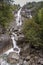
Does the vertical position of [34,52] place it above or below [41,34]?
below

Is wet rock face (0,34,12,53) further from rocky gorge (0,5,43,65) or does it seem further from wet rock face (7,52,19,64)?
wet rock face (7,52,19,64)

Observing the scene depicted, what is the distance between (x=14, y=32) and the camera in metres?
29.1

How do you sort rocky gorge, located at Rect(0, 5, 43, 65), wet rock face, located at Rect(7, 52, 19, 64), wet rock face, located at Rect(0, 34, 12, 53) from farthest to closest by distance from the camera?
wet rock face, located at Rect(0, 34, 12, 53) < wet rock face, located at Rect(7, 52, 19, 64) < rocky gorge, located at Rect(0, 5, 43, 65)

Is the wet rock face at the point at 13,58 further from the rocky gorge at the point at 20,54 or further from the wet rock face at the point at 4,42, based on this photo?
the wet rock face at the point at 4,42

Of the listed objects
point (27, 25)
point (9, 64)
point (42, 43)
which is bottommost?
point (9, 64)

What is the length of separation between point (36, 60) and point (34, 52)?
1607 millimetres

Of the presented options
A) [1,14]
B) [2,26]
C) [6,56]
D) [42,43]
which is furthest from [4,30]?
[42,43]

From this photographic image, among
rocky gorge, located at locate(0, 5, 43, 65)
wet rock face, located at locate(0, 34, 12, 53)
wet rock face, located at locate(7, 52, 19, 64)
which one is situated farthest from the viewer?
wet rock face, located at locate(0, 34, 12, 53)

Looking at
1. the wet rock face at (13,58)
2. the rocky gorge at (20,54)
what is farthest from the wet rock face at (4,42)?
the wet rock face at (13,58)

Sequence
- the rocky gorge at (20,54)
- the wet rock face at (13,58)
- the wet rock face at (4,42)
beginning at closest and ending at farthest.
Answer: the rocky gorge at (20,54) < the wet rock face at (13,58) < the wet rock face at (4,42)

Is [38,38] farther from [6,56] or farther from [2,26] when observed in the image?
[2,26]

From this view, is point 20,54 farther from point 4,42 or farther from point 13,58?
point 4,42

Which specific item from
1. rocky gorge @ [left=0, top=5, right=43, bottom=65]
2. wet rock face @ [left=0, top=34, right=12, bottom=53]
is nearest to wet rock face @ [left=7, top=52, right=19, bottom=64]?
rocky gorge @ [left=0, top=5, right=43, bottom=65]

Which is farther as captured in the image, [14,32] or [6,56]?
[14,32]
